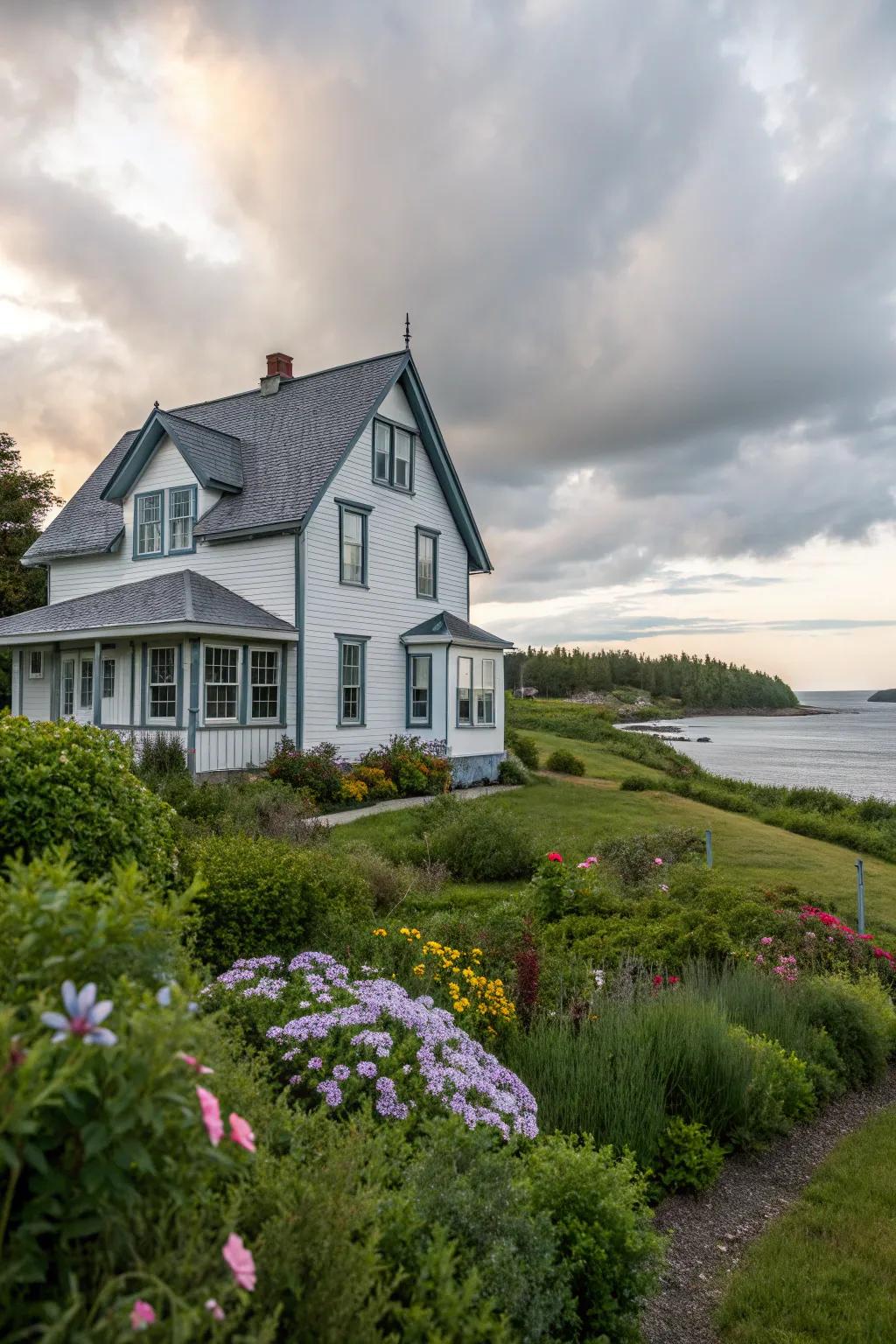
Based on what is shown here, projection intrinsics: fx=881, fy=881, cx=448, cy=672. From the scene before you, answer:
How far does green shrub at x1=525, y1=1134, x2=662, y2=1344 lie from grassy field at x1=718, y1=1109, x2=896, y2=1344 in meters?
0.57

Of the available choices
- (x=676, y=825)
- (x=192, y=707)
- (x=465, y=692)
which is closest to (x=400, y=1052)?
(x=192, y=707)

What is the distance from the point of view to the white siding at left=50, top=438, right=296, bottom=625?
64.9 ft

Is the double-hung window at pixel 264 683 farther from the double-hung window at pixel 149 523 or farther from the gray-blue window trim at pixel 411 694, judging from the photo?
the double-hung window at pixel 149 523

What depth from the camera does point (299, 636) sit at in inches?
768

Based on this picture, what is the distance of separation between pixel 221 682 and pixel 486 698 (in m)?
7.87

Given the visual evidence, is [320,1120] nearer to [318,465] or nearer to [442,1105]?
[442,1105]

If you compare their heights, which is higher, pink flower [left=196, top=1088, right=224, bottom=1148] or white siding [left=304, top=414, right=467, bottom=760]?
white siding [left=304, top=414, right=467, bottom=760]

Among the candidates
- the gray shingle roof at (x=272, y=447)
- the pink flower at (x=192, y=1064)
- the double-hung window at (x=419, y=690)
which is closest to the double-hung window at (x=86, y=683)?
the gray shingle roof at (x=272, y=447)

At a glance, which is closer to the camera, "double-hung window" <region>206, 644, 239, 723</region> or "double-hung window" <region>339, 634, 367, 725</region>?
"double-hung window" <region>206, 644, 239, 723</region>

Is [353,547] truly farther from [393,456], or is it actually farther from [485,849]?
[485,849]

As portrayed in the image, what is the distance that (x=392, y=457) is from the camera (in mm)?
22391

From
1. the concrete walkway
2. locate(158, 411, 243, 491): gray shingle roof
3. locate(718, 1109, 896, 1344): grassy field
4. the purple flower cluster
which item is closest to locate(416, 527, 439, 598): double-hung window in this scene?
locate(158, 411, 243, 491): gray shingle roof

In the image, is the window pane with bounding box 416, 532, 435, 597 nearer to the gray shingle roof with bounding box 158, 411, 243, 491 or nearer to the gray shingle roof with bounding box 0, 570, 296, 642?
the gray shingle roof with bounding box 158, 411, 243, 491

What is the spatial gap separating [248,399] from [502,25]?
47.7 ft
